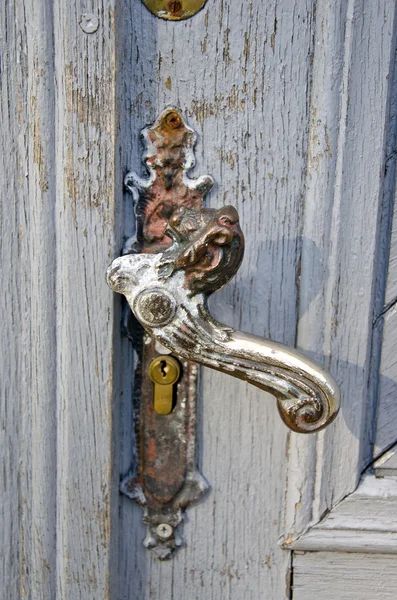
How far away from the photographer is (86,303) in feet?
1.91

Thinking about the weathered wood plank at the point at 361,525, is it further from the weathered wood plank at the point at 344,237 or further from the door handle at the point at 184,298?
the door handle at the point at 184,298

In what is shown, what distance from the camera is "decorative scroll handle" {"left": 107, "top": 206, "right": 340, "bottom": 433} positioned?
53 centimetres

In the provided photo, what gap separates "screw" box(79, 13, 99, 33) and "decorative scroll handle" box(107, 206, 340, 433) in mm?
176

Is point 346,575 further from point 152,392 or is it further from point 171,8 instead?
point 171,8

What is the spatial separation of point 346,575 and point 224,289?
1.09 feet

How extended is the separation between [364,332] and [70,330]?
283 mm

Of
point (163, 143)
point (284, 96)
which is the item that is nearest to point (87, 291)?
point (163, 143)

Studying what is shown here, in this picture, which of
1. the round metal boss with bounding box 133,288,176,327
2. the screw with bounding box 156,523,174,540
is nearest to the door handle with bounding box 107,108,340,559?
the round metal boss with bounding box 133,288,176,327

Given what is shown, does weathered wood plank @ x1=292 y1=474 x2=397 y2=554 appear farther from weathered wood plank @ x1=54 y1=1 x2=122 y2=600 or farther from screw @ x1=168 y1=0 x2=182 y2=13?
screw @ x1=168 y1=0 x2=182 y2=13

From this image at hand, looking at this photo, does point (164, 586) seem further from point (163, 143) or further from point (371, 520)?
point (163, 143)

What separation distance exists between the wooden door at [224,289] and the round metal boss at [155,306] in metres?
0.06

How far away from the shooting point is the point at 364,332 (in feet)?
1.97

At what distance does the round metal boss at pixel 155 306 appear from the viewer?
21.0 inches

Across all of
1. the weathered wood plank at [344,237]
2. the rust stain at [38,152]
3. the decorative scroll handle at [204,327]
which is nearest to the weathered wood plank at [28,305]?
the rust stain at [38,152]
